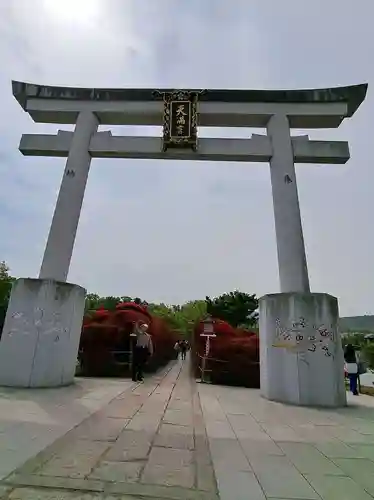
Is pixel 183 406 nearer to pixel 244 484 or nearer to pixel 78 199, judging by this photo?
pixel 244 484

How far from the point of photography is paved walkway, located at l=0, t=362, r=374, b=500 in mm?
2795

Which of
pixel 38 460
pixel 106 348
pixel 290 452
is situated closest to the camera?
pixel 38 460

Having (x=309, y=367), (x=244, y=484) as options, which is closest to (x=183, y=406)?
(x=309, y=367)

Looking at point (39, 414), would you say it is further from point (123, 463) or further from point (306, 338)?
point (306, 338)

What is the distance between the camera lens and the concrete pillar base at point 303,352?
7418 millimetres

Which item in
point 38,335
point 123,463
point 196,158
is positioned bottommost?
point 123,463

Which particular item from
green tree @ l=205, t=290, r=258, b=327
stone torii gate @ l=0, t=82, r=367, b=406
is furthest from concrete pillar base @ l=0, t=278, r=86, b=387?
green tree @ l=205, t=290, r=258, b=327

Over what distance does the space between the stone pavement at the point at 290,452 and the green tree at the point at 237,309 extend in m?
25.4

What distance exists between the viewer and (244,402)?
7.34m

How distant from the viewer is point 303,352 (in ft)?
25.0

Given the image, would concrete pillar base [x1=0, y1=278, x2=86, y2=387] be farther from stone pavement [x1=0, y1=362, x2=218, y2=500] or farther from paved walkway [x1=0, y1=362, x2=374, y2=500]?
stone pavement [x1=0, y1=362, x2=218, y2=500]

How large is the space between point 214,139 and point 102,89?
3.36 m

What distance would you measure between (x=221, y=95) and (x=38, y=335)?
7.36 meters

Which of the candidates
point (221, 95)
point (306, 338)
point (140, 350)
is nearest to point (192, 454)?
point (306, 338)
